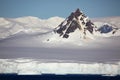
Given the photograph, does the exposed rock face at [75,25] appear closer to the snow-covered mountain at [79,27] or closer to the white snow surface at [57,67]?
the snow-covered mountain at [79,27]

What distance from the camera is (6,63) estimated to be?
117 m

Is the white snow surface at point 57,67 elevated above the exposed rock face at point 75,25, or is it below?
below

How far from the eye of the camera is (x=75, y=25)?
168 meters

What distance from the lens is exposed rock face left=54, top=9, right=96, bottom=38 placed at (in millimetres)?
154250

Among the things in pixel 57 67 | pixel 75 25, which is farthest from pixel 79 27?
pixel 57 67

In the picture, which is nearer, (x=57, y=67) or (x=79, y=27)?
(x=57, y=67)

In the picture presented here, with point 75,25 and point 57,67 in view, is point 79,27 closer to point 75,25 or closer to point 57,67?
point 75,25

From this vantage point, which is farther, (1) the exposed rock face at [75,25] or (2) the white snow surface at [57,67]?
(1) the exposed rock face at [75,25]

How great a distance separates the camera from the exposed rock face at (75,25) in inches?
6073

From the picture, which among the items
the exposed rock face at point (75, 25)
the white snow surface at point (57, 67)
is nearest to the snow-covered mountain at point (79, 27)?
the exposed rock face at point (75, 25)

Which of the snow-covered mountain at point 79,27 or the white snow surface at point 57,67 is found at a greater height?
the snow-covered mountain at point 79,27

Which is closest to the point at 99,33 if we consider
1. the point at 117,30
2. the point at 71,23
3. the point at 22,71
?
the point at 117,30

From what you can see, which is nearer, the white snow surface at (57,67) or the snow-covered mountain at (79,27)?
the white snow surface at (57,67)

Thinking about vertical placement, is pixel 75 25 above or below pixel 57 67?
above
